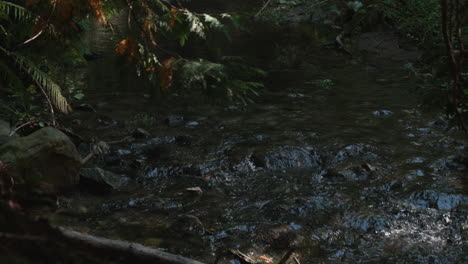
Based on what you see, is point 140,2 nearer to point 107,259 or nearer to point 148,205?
point 148,205

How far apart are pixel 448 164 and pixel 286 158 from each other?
223cm

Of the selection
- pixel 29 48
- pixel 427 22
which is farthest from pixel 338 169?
pixel 427 22

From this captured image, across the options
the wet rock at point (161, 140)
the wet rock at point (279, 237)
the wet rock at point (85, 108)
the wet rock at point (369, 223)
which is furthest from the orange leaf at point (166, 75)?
the wet rock at point (85, 108)

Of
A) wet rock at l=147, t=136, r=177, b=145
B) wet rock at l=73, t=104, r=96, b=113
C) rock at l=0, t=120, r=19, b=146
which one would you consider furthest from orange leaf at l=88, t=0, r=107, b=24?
wet rock at l=73, t=104, r=96, b=113

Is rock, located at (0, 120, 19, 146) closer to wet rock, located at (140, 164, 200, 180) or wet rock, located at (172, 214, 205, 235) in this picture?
wet rock, located at (140, 164, 200, 180)

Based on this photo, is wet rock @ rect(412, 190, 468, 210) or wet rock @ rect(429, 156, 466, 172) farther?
wet rock @ rect(429, 156, 466, 172)

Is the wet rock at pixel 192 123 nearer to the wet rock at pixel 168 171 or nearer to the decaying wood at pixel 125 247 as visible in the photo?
the wet rock at pixel 168 171

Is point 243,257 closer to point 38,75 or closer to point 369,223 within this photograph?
point 369,223

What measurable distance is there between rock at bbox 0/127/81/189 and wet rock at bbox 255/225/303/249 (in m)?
2.48

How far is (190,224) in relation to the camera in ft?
17.2

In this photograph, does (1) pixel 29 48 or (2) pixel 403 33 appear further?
(2) pixel 403 33

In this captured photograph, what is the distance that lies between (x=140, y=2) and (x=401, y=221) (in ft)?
11.7

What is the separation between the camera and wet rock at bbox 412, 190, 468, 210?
5719mm

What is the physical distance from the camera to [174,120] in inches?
349
